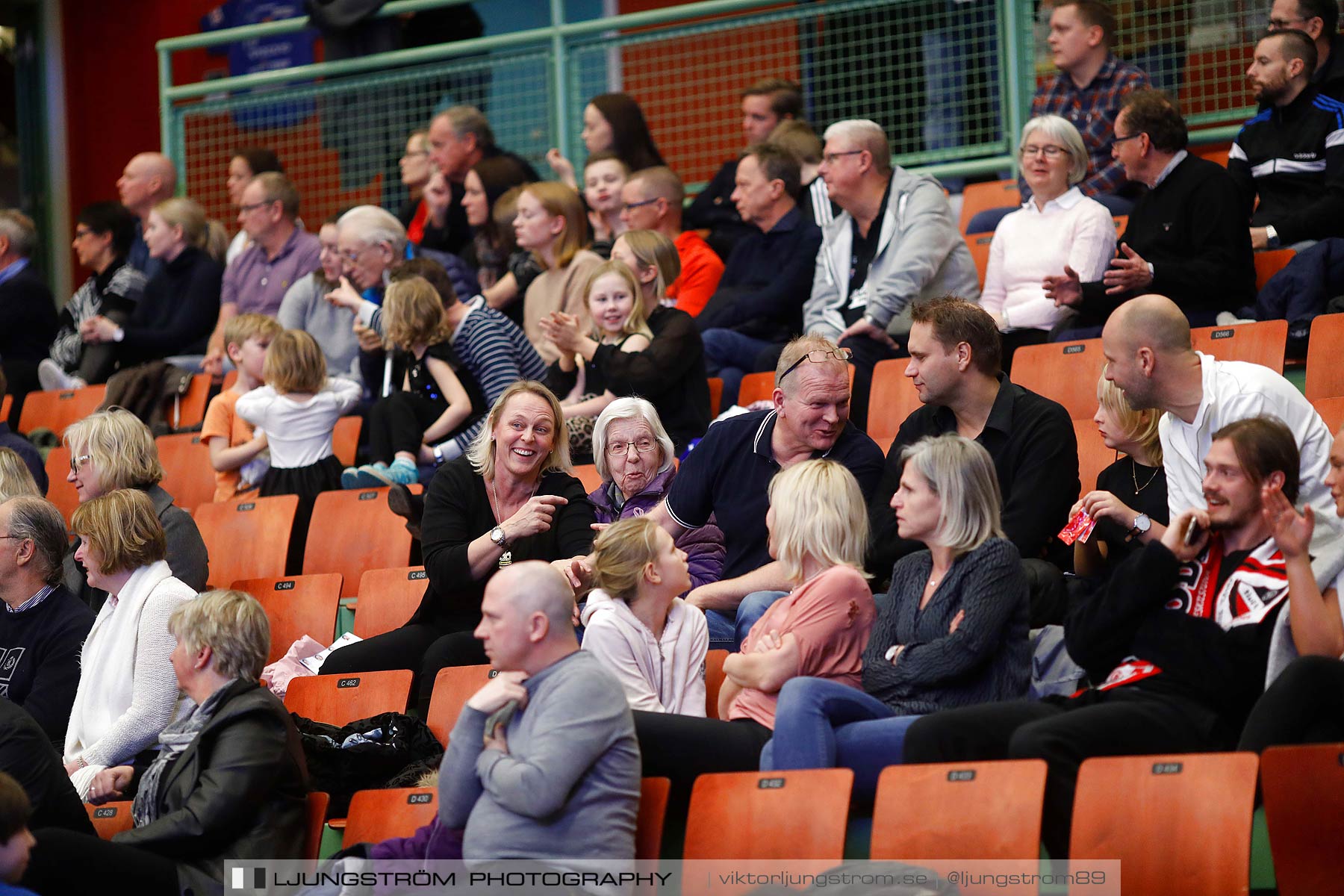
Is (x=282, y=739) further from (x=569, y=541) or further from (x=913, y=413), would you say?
(x=913, y=413)

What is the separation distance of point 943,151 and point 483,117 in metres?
2.16

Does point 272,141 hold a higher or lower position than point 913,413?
higher

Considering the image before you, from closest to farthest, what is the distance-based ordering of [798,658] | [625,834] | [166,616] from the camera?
[625,834] → [798,658] → [166,616]

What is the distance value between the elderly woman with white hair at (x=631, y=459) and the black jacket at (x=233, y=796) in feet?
3.97

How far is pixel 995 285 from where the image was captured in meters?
5.64

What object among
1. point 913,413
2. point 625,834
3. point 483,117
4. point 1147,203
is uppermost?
point 483,117

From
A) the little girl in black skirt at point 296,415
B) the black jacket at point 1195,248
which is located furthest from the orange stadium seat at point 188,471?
the black jacket at point 1195,248

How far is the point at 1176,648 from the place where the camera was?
3.20 meters

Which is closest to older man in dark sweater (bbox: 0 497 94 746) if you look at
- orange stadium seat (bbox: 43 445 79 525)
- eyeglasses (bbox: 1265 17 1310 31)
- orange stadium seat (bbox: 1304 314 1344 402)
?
orange stadium seat (bbox: 43 445 79 525)

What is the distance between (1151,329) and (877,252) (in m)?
2.06

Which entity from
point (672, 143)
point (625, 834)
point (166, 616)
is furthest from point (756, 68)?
point (625, 834)

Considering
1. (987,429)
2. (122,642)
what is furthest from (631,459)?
(122,642)

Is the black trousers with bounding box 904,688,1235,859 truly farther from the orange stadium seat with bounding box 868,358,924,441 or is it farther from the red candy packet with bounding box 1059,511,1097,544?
the orange stadium seat with bounding box 868,358,924,441

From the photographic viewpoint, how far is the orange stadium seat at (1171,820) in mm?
2756
